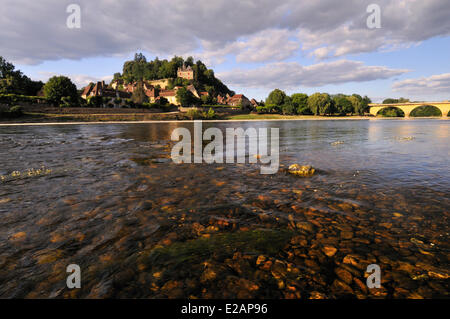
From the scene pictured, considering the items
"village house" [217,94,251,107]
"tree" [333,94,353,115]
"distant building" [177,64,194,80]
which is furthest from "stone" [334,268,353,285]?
"distant building" [177,64,194,80]

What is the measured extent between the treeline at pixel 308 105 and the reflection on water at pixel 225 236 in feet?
382

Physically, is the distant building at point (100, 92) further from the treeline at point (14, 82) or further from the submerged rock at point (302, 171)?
the submerged rock at point (302, 171)

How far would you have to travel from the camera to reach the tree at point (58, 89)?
237 feet

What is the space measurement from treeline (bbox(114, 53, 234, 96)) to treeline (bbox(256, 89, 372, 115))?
51691mm

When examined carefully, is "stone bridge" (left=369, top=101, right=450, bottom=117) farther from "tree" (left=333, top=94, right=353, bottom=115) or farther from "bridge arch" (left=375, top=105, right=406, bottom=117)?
"tree" (left=333, top=94, right=353, bottom=115)

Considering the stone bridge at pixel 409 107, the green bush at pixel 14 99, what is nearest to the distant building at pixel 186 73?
the green bush at pixel 14 99

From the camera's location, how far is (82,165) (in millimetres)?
12180

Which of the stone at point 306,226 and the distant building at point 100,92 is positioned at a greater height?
the distant building at point 100,92

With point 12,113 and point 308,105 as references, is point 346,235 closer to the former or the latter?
point 12,113

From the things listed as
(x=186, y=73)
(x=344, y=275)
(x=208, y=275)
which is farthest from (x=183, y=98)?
(x=344, y=275)

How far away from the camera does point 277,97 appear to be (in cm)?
13075

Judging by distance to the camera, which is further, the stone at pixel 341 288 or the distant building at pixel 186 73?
the distant building at pixel 186 73

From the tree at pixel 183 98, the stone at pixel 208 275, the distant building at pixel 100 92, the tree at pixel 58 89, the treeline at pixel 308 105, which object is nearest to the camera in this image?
the stone at pixel 208 275

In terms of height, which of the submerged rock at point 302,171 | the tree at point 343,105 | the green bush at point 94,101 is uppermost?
the tree at point 343,105
